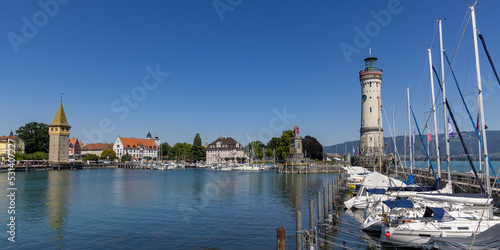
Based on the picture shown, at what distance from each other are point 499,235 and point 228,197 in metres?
31.9

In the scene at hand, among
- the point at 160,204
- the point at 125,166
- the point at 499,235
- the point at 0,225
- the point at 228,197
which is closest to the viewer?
the point at 499,235

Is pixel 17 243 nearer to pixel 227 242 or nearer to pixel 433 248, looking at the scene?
pixel 227 242

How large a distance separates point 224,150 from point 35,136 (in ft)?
286

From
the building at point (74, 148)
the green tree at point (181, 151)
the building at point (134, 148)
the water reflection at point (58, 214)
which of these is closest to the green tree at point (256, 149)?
the green tree at point (181, 151)

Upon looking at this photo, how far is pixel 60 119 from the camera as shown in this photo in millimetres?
122875

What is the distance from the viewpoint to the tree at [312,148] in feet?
427

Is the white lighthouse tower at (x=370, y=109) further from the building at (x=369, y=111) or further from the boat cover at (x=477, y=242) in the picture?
the boat cover at (x=477, y=242)

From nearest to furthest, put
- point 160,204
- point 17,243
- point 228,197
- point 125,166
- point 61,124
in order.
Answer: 1. point 17,243
2. point 160,204
3. point 228,197
4. point 61,124
5. point 125,166

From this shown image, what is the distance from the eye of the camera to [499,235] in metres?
13.6

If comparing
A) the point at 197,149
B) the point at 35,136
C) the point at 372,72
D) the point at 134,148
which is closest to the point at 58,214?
the point at 372,72

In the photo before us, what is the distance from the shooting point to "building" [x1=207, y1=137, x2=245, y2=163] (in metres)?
176

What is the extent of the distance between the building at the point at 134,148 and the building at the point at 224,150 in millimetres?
36646

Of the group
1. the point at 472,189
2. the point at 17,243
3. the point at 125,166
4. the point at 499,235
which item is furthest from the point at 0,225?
the point at 125,166

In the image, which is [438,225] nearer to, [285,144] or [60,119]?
[285,144]
